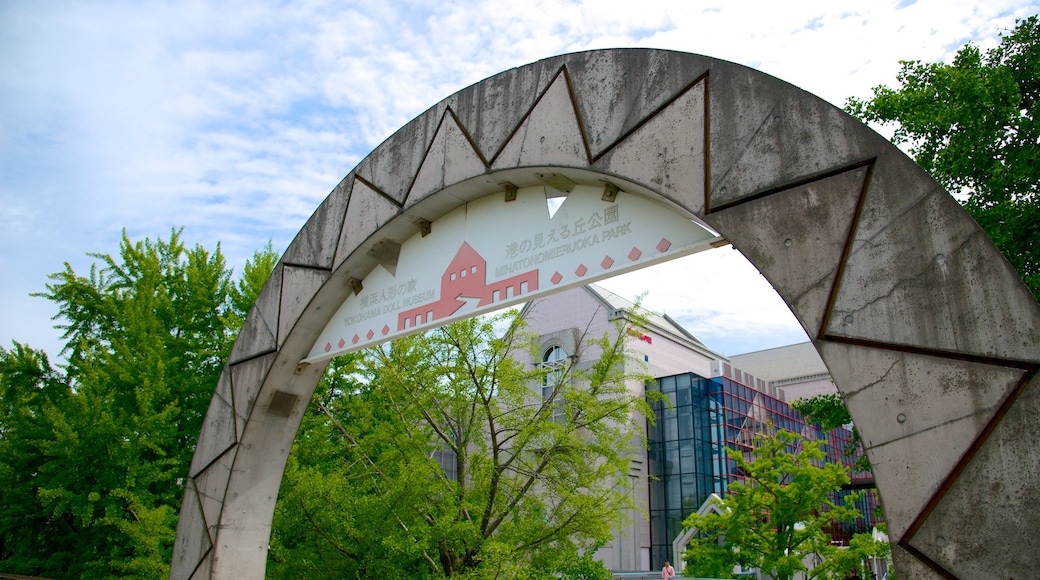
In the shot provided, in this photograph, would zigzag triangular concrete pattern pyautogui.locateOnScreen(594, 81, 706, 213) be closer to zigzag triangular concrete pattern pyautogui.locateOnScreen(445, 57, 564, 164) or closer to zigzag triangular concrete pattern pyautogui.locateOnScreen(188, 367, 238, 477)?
zigzag triangular concrete pattern pyautogui.locateOnScreen(445, 57, 564, 164)

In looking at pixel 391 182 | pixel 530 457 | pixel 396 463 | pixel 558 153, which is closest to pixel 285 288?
pixel 391 182

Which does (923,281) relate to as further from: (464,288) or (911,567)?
(464,288)

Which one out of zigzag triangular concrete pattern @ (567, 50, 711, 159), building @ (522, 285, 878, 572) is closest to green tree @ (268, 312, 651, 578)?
zigzag triangular concrete pattern @ (567, 50, 711, 159)

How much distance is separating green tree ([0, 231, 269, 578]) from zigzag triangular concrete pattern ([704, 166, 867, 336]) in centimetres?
1107

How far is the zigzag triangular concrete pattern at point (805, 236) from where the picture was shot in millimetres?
3977

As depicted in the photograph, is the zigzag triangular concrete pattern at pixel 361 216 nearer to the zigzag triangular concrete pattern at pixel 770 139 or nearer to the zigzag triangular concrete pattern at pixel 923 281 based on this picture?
the zigzag triangular concrete pattern at pixel 770 139

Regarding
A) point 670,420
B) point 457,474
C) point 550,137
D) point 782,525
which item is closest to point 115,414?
point 457,474

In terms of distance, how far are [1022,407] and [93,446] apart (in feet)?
45.0

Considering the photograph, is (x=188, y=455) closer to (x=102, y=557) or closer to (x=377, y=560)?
(x=102, y=557)

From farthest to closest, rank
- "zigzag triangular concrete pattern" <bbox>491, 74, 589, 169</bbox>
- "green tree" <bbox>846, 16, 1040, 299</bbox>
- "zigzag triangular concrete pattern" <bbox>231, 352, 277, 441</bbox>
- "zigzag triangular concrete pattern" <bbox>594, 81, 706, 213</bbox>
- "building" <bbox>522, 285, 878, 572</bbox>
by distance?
"building" <bbox>522, 285, 878, 572</bbox>
"green tree" <bbox>846, 16, 1040, 299</bbox>
"zigzag triangular concrete pattern" <bbox>231, 352, 277, 441</bbox>
"zigzag triangular concrete pattern" <bbox>491, 74, 589, 169</bbox>
"zigzag triangular concrete pattern" <bbox>594, 81, 706, 213</bbox>

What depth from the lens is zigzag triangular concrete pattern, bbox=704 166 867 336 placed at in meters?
3.98

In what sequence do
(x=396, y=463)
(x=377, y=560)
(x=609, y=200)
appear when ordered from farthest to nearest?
(x=396, y=463)
(x=377, y=560)
(x=609, y=200)

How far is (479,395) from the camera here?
12.2 m

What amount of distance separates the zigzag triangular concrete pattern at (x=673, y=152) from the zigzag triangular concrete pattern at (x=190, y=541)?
547cm
